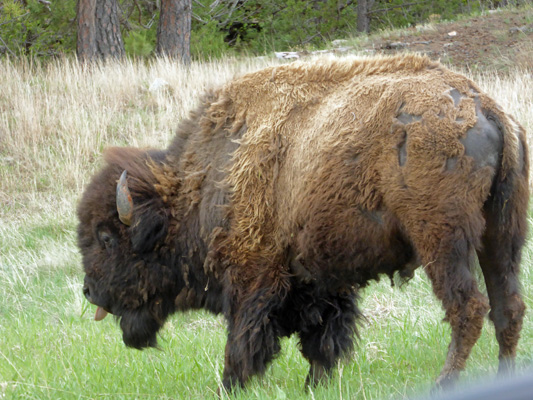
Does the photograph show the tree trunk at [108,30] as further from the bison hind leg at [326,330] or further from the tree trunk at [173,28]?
the bison hind leg at [326,330]

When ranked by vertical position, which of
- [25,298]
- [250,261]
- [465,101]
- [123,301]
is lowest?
[25,298]

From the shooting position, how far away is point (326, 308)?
4.16m

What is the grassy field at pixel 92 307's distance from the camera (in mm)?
4074

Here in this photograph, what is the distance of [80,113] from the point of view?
12.0 metres

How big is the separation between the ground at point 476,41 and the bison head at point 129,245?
10560 mm

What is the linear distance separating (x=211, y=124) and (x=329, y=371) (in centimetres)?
173

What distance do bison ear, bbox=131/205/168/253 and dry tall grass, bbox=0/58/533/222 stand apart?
6.14 meters

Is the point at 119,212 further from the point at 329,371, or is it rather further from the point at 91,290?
the point at 329,371

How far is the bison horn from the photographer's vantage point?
13.7 feet

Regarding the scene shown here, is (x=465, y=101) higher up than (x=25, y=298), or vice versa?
(x=465, y=101)

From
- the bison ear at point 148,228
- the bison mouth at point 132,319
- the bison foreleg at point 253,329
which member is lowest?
the bison mouth at point 132,319

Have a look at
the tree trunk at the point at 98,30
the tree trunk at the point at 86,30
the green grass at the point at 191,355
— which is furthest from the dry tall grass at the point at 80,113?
the green grass at the point at 191,355

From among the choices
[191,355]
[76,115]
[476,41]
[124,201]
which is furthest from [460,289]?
[476,41]

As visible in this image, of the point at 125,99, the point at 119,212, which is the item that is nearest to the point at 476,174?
the point at 119,212
